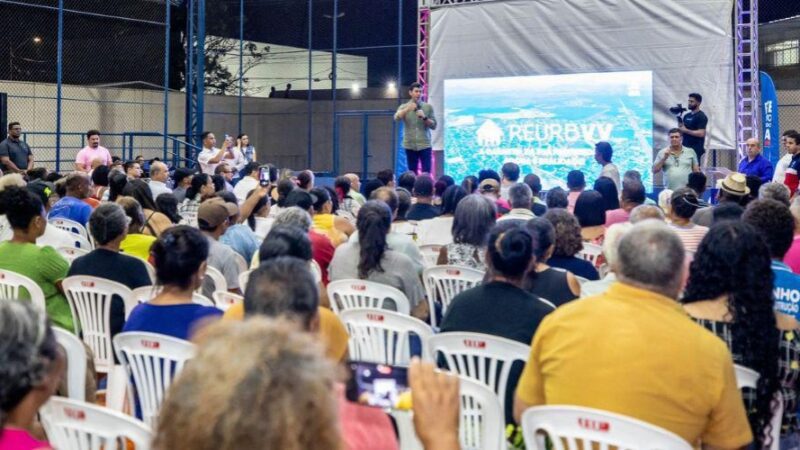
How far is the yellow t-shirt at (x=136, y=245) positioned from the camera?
6004 mm

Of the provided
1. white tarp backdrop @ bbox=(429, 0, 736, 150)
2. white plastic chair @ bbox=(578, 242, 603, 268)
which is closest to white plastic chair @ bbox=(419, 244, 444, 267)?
white plastic chair @ bbox=(578, 242, 603, 268)

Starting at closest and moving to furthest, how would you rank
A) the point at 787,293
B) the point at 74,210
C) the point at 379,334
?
the point at 787,293 < the point at 379,334 < the point at 74,210

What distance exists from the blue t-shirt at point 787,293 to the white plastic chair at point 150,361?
7.91 feet

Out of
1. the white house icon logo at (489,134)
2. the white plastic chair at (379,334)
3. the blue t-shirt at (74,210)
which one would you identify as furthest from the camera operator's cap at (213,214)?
the white house icon logo at (489,134)

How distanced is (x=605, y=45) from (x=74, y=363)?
1116 centimetres

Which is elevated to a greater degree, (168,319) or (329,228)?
(329,228)

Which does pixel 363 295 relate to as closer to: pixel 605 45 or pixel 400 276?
pixel 400 276

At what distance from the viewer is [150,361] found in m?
3.71

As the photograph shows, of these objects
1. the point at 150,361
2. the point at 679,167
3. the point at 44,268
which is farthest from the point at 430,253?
the point at 679,167

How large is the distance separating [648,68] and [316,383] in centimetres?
1263

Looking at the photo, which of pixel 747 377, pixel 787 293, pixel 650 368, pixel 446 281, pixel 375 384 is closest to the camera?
pixel 375 384

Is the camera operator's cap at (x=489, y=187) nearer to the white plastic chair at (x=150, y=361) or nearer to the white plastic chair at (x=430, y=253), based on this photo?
the white plastic chair at (x=430, y=253)

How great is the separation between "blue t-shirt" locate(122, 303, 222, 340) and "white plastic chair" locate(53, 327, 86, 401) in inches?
11.6

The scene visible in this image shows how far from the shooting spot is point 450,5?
14719 millimetres
